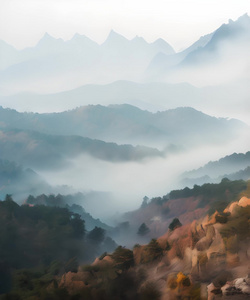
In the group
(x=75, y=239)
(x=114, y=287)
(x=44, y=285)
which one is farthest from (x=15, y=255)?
(x=114, y=287)

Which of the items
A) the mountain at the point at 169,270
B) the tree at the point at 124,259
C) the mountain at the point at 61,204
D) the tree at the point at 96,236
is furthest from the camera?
the mountain at the point at 61,204

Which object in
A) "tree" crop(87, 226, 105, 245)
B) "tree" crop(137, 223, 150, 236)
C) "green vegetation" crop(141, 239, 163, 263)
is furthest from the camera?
"tree" crop(137, 223, 150, 236)

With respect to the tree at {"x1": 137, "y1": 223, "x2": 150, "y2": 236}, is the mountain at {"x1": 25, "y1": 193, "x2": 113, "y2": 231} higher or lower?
higher

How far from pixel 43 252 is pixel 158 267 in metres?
42.0

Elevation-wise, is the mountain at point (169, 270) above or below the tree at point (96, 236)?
below

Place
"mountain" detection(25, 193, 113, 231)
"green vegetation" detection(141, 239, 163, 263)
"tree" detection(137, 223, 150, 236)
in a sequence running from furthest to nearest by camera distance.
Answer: "mountain" detection(25, 193, 113, 231)
"tree" detection(137, 223, 150, 236)
"green vegetation" detection(141, 239, 163, 263)

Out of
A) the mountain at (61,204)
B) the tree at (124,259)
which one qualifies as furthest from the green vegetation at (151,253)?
the mountain at (61,204)

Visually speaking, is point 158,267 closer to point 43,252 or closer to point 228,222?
point 228,222

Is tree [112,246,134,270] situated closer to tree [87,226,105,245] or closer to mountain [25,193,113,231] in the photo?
tree [87,226,105,245]

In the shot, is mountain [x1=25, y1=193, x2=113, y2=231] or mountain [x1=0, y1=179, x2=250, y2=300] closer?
mountain [x1=0, y1=179, x2=250, y2=300]

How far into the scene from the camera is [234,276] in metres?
36.4

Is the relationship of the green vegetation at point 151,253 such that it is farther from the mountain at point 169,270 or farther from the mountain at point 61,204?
the mountain at point 61,204

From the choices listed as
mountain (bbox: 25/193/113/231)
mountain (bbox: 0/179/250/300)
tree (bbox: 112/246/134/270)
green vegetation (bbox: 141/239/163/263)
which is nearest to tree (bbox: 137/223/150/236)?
mountain (bbox: 25/193/113/231)

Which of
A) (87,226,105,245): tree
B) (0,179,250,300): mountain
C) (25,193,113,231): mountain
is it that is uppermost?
(25,193,113,231): mountain
